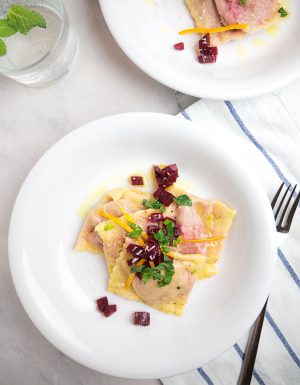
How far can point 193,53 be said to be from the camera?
2488 millimetres

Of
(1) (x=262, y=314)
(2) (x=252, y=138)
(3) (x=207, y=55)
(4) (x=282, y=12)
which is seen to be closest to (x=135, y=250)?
(1) (x=262, y=314)

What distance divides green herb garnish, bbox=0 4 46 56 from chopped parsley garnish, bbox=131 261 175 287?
3.83ft

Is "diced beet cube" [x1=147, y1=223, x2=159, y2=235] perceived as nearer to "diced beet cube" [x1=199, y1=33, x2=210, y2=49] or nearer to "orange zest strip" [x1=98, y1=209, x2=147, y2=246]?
"orange zest strip" [x1=98, y1=209, x2=147, y2=246]

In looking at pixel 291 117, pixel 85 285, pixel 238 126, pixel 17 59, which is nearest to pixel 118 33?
pixel 17 59

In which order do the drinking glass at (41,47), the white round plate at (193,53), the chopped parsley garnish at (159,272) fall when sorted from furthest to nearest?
the drinking glass at (41,47) → the white round plate at (193,53) → the chopped parsley garnish at (159,272)

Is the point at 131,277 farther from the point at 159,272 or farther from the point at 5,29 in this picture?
the point at 5,29

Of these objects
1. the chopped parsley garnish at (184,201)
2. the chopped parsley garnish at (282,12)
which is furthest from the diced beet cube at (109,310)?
the chopped parsley garnish at (282,12)

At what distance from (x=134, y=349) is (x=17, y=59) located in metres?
1.50

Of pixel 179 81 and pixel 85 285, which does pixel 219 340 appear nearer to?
pixel 85 285

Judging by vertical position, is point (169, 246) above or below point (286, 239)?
above

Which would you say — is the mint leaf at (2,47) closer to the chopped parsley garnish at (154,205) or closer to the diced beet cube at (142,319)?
the chopped parsley garnish at (154,205)

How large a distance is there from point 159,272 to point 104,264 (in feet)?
1.05

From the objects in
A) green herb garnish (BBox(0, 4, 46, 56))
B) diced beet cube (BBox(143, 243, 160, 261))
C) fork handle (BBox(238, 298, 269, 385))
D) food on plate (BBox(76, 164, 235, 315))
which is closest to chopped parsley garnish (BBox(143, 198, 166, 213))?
food on plate (BBox(76, 164, 235, 315))

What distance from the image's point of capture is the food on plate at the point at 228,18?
7.99 ft
